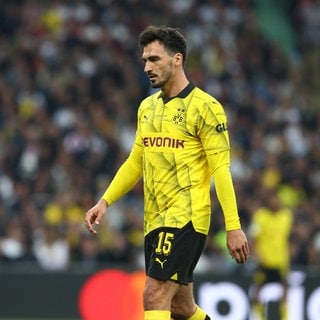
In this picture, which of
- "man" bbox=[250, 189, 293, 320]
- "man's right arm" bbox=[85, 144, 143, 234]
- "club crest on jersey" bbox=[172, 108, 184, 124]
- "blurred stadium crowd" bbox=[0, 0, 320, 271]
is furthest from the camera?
"blurred stadium crowd" bbox=[0, 0, 320, 271]

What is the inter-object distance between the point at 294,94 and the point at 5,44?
4952 mm

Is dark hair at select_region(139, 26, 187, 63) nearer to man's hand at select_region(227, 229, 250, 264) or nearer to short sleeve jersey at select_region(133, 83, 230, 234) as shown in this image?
short sleeve jersey at select_region(133, 83, 230, 234)

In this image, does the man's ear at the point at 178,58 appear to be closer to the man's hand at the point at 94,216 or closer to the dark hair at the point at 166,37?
the dark hair at the point at 166,37

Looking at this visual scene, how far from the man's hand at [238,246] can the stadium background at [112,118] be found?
7742 mm

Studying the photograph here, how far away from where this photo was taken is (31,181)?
16250 millimetres

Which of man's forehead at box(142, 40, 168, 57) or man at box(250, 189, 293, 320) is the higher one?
man's forehead at box(142, 40, 168, 57)

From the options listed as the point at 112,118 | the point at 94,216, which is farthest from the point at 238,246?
the point at 112,118

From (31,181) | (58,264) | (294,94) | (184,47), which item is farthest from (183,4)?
(184,47)

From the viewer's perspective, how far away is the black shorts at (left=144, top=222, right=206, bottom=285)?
7184mm

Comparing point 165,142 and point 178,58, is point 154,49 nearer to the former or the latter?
point 178,58

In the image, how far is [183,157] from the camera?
23.9ft

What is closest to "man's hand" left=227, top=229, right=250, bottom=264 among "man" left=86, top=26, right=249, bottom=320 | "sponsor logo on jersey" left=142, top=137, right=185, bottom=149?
"man" left=86, top=26, right=249, bottom=320

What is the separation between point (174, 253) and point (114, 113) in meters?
11.1

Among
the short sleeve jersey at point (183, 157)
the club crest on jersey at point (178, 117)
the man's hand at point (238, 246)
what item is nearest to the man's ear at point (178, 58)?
the short sleeve jersey at point (183, 157)
